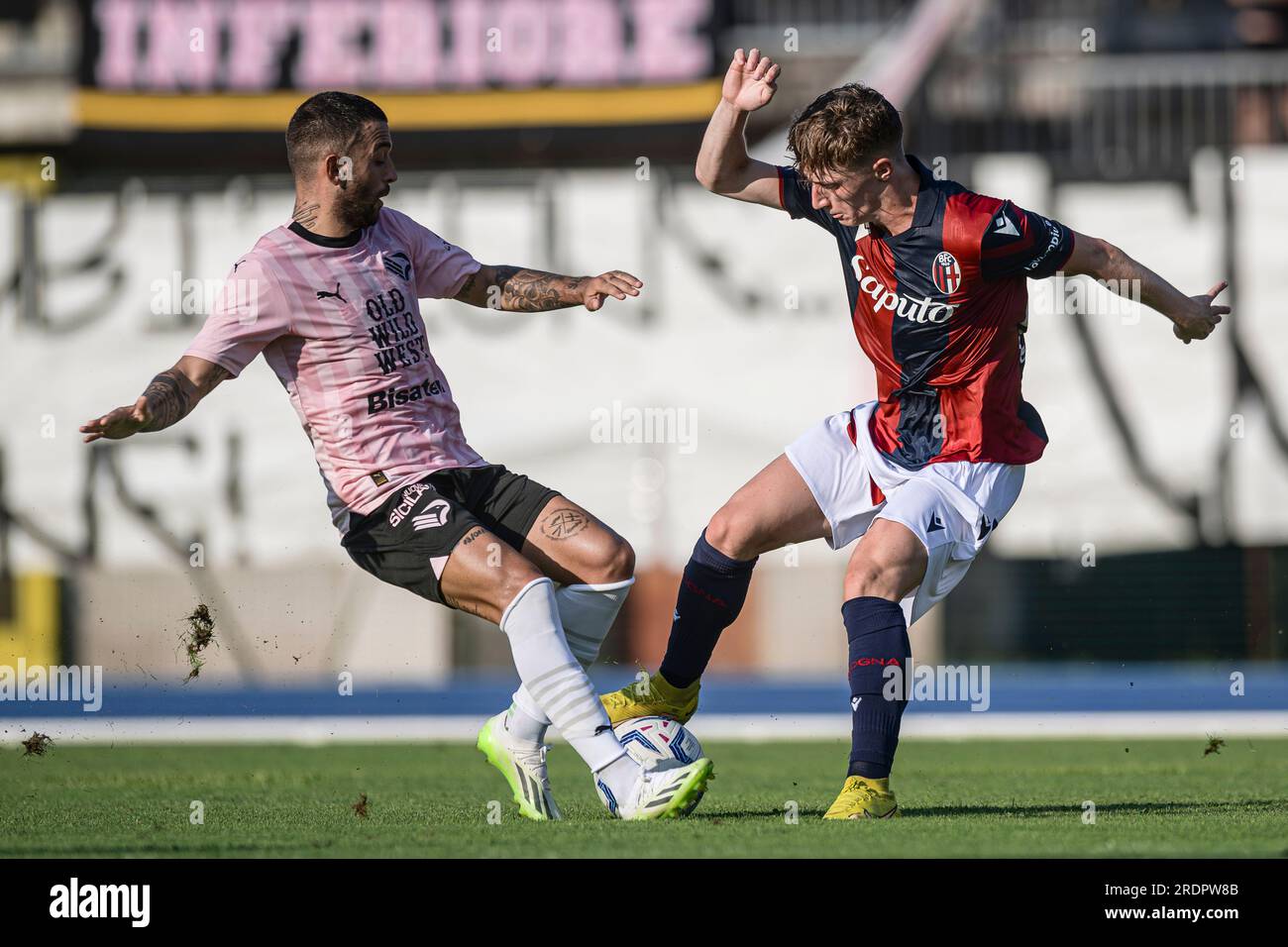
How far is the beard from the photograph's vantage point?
18.4ft

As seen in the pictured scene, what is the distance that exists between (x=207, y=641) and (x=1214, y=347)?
1202 centimetres

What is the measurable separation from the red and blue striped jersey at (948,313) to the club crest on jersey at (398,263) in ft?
4.30

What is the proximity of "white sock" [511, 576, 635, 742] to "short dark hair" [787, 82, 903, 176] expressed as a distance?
1.48m

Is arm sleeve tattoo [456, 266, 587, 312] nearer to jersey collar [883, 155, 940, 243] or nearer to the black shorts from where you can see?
the black shorts

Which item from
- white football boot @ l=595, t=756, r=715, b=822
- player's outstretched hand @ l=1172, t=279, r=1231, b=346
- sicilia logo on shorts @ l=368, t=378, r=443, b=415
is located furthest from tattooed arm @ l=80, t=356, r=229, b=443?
player's outstretched hand @ l=1172, t=279, r=1231, b=346

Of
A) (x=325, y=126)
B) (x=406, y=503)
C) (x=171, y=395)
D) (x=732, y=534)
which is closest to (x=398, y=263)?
(x=325, y=126)

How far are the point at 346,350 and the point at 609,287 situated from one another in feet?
2.88

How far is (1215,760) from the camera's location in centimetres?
826

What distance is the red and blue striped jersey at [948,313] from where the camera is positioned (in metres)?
5.52

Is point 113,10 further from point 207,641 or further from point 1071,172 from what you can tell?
point 207,641

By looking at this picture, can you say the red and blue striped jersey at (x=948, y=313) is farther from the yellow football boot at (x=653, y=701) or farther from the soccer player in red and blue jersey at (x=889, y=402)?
the yellow football boot at (x=653, y=701)
